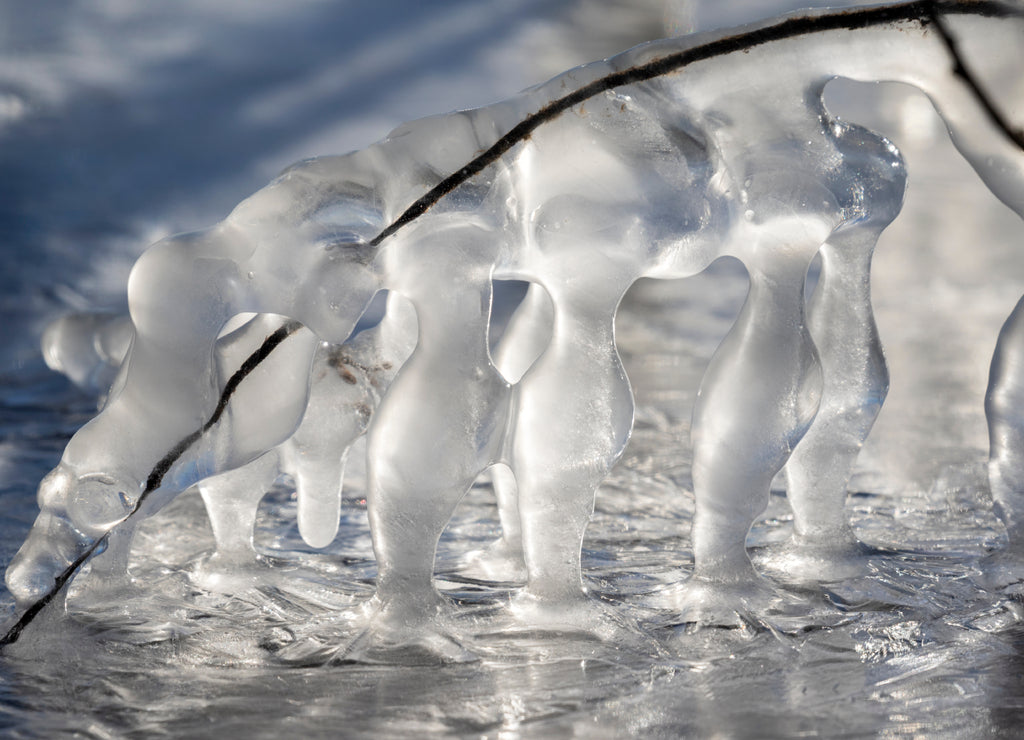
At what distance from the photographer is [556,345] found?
1.51 feet

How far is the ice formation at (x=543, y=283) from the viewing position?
44 centimetres

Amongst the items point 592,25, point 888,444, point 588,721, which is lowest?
point 588,721

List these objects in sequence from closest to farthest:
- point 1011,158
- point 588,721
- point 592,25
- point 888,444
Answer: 1. point 588,721
2. point 1011,158
3. point 888,444
4. point 592,25

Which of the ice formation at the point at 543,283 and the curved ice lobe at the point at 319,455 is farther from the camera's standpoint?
the curved ice lobe at the point at 319,455

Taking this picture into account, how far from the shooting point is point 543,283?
46 cm

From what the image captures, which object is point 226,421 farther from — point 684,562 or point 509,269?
point 684,562

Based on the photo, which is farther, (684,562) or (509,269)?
(684,562)

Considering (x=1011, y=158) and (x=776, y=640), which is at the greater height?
(x=1011, y=158)

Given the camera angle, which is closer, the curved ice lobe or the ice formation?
the ice formation

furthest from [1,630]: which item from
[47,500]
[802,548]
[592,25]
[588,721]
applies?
[592,25]

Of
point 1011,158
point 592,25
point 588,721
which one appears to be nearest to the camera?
point 588,721

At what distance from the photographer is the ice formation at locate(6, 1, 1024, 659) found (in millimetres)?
439

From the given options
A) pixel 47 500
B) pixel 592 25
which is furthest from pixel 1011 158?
pixel 592 25

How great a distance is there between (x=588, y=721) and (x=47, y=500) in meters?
0.21
